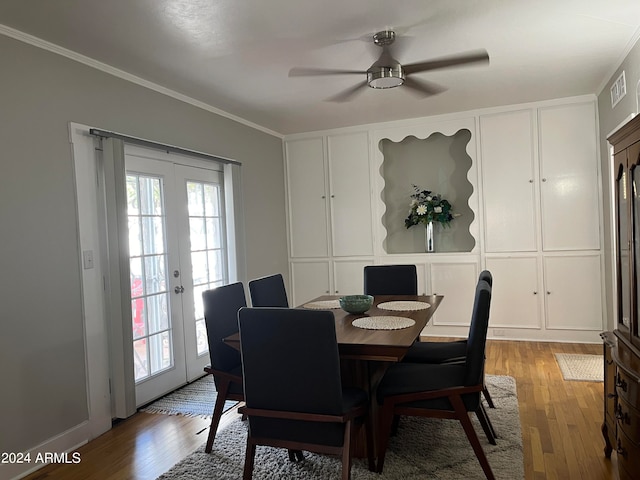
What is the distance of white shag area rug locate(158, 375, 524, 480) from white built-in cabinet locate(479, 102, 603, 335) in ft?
7.14

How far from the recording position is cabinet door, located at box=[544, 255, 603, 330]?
452 cm

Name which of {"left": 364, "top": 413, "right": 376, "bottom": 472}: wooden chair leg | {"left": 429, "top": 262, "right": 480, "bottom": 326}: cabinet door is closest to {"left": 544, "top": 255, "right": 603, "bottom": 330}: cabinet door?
{"left": 429, "top": 262, "right": 480, "bottom": 326}: cabinet door

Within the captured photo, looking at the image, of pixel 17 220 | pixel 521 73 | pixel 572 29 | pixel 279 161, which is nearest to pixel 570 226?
pixel 521 73

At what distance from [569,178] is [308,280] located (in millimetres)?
3033

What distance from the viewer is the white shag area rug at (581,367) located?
3.59 m

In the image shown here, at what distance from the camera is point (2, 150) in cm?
244

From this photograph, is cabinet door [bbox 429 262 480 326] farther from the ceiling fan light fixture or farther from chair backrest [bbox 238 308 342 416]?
chair backrest [bbox 238 308 342 416]

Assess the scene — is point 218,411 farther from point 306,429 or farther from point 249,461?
point 306,429

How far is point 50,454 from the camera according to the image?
8.53 ft

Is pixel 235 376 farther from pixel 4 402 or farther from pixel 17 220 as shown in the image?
pixel 17 220

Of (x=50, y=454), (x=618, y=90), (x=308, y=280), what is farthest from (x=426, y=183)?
(x=50, y=454)

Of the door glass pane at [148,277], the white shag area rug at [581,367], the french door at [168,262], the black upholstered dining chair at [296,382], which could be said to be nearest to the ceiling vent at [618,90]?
the white shag area rug at [581,367]

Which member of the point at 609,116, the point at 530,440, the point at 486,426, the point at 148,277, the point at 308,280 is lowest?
the point at 530,440

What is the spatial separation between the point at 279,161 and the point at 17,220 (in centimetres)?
337
